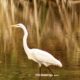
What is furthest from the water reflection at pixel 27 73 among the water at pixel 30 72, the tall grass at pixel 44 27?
the tall grass at pixel 44 27

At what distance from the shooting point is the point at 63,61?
379 cm

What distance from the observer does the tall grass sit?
3.81 metres

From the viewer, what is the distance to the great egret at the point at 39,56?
11.8 feet

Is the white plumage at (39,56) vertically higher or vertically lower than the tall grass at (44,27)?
lower

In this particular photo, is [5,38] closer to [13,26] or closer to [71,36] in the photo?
[13,26]

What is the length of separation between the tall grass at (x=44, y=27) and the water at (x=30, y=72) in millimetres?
96

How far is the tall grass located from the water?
10 centimetres

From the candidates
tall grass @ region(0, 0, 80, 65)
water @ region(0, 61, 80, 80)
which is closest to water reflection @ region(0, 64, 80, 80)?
water @ region(0, 61, 80, 80)

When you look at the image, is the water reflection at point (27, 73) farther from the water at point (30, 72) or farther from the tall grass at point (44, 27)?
the tall grass at point (44, 27)

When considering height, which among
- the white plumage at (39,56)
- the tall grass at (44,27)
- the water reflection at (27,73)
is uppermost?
the tall grass at (44,27)

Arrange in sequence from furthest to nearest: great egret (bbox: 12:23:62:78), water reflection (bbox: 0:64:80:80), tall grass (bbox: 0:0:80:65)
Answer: tall grass (bbox: 0:0:80:65) → water reflection (bbox: 0:64:80:80) → great egret (bbox: 12:23:62:78)

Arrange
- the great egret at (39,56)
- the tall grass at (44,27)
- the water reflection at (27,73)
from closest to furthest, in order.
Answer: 1. the great egret at (39,56)
2. the water reflection at (27,73)
3. the tall grass at (44,27)

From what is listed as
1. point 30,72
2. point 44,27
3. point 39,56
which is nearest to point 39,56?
point 39,56

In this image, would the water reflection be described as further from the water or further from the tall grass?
the tall grass
